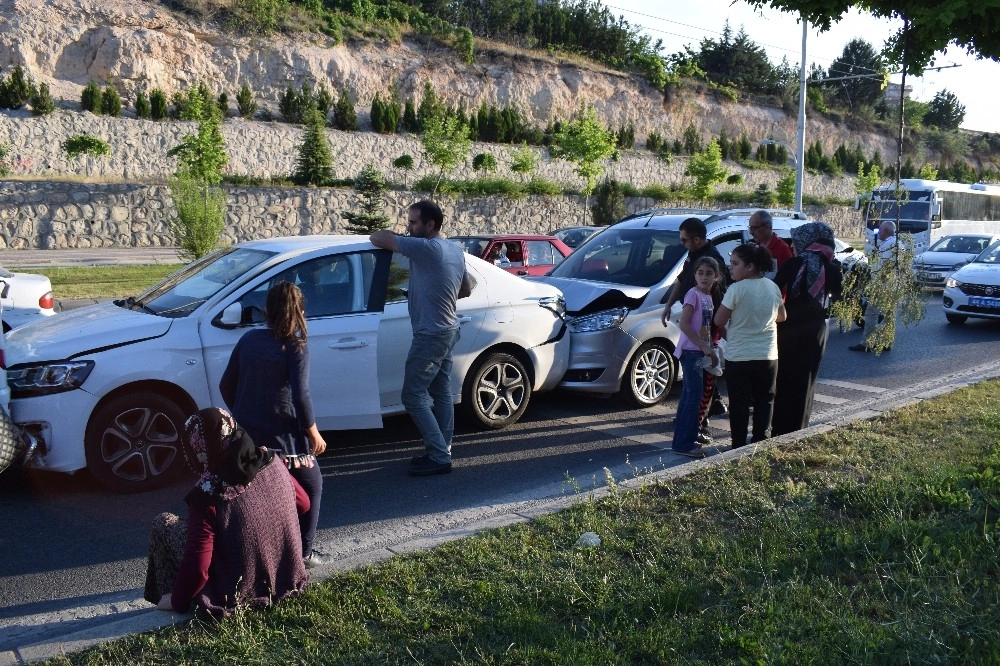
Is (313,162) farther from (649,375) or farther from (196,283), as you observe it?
(196,283)

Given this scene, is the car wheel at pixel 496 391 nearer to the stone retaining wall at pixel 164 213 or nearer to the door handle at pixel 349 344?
the door handle at pixel 349 344

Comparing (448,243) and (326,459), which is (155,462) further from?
(448,243)

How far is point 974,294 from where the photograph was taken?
1553cm

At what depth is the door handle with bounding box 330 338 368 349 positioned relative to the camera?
6727mm

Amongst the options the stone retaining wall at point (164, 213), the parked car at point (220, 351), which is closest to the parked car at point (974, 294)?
the parked car at point (220, 351)

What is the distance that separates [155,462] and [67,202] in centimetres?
2637

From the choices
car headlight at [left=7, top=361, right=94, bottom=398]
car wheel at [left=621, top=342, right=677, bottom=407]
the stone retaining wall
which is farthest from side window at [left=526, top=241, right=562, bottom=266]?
the stone retaining wall

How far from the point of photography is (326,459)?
7.23 metres

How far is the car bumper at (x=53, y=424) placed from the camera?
5914 millimetres

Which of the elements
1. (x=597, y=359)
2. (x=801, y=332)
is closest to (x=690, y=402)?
(x=801, y=332)

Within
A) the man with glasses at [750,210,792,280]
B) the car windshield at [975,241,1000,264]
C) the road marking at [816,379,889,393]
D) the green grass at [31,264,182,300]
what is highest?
the man with glasses at [750,210,792,280]

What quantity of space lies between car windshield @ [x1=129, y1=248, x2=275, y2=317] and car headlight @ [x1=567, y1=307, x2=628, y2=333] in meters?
3.15

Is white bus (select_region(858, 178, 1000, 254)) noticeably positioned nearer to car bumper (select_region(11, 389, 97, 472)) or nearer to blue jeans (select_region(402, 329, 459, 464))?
blue jeans (select_region(402, 329, 459, 464))

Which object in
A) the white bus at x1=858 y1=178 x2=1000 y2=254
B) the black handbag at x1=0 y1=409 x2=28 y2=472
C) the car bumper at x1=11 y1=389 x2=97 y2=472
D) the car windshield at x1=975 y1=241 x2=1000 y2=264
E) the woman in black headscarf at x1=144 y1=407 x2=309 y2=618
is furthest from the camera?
the white bus at x1=858 y1=178 x2=1000 y2=254
